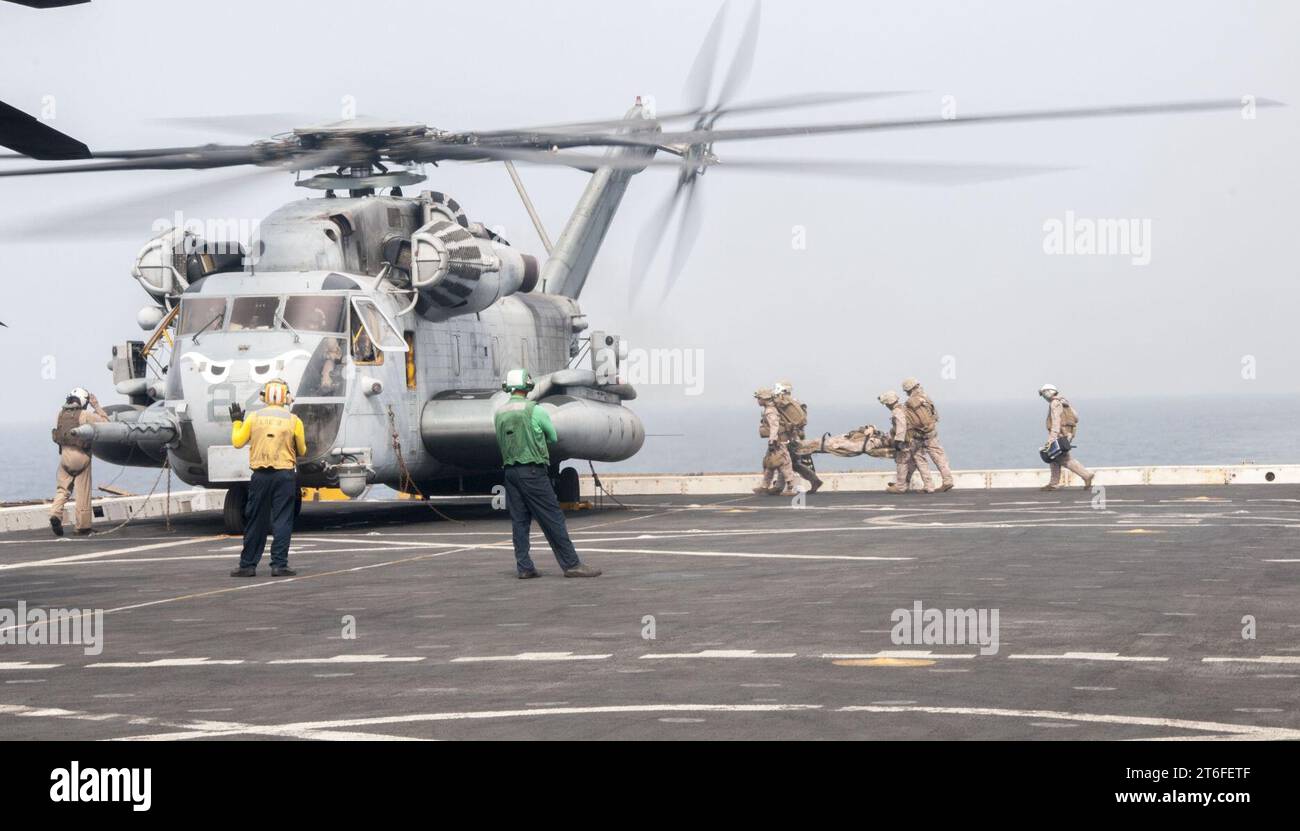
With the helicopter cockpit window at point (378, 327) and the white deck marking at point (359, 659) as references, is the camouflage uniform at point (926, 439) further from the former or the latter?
the white deck marking at point (359, 659)

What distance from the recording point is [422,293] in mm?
25844

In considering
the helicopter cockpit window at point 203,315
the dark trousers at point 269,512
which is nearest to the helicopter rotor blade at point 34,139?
the dark trousers at point 269,512

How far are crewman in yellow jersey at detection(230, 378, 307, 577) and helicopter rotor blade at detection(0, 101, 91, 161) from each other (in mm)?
6394

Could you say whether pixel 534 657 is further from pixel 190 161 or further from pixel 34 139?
pixel 190 161

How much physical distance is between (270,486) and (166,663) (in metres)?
6.36

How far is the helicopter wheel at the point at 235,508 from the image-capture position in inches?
966

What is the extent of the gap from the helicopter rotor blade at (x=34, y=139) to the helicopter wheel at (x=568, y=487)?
688 inches

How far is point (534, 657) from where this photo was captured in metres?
12.1

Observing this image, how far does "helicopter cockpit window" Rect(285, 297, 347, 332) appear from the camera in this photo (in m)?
24.4

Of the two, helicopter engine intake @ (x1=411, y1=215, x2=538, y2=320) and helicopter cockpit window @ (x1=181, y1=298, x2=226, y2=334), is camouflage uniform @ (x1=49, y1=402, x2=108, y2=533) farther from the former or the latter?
helicopter engine intake @ (x1=411, y1=215, x2=538, y2=320)
